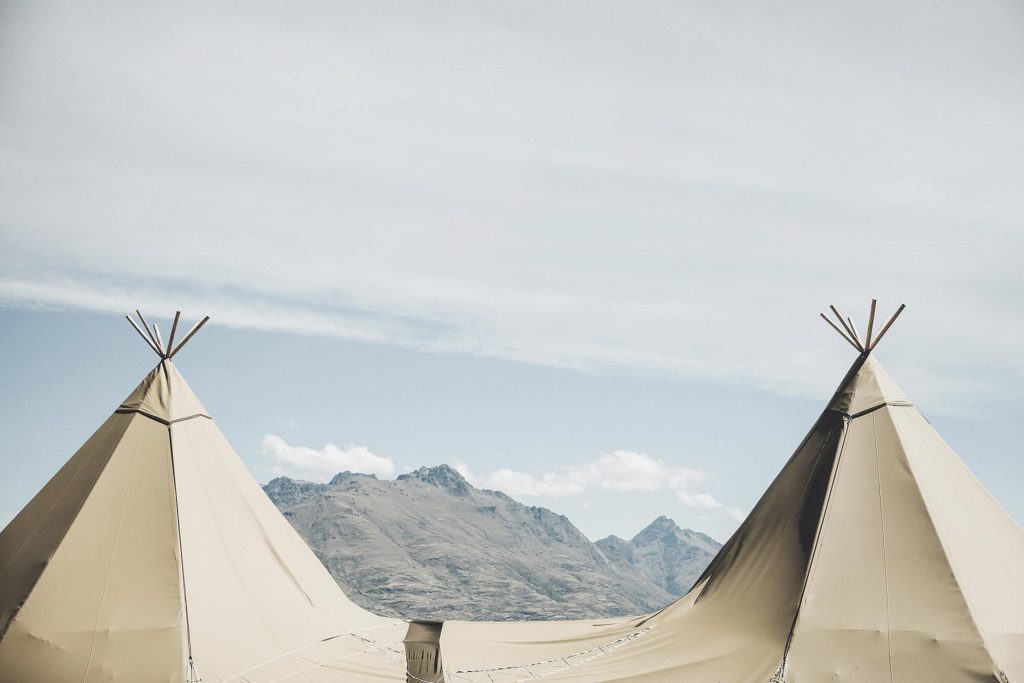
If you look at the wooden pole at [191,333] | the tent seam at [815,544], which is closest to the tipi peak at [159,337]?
the wooden pole at [191,333]

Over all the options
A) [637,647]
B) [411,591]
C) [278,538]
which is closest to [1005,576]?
[637,647]

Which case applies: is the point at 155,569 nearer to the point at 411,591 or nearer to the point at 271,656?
the point at 271,656

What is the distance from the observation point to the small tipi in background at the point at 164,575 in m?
11.1

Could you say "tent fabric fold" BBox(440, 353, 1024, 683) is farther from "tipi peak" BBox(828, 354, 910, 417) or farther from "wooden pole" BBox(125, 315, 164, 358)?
"wooden pole" BBox(125, 315, 164, 358)

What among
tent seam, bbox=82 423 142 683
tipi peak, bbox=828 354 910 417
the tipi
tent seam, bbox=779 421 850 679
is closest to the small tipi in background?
tent seam, bbox=82 423 142 683

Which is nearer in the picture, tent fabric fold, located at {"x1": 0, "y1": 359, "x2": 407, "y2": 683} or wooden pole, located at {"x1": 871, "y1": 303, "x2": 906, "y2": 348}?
tent fabric fold, located at {"x1": 0, "y1": 359, "x2": 407, "y2": 683}

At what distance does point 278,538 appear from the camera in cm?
1427

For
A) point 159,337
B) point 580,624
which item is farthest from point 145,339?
point 580,624

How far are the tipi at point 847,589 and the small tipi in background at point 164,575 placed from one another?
2.30 m

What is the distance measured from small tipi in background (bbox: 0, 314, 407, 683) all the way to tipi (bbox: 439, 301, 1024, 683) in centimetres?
230

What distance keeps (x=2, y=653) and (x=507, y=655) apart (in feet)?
22.4

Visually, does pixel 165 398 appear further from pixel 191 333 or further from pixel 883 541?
pixel 883 541

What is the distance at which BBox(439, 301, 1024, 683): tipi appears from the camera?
1005cm

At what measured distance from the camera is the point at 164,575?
11.8 meters
